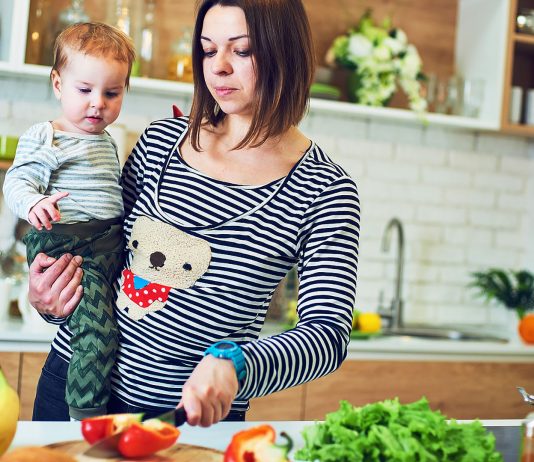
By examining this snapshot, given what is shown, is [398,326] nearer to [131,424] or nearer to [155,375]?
[155,375]

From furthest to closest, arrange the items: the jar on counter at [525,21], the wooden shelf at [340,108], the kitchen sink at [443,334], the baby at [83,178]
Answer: the jar on counter at [525,21] → the kitchen sink at [443,334] → the wooden shelf at [340,108] → the baby at [83,178]

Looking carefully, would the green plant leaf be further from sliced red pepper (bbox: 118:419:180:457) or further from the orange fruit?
sliced red pepper (bbox: 118:419:180:457)

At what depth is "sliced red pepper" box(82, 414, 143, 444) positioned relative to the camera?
3.84ft

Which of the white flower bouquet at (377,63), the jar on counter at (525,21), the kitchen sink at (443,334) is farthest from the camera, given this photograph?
the jar on counter at (525,21)

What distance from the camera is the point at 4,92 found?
323cm

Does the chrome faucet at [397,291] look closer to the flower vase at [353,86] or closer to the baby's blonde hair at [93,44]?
the flower vase at [353,86]

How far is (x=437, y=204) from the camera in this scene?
3.87 meters

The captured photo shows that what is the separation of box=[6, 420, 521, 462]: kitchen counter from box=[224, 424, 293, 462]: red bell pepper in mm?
197

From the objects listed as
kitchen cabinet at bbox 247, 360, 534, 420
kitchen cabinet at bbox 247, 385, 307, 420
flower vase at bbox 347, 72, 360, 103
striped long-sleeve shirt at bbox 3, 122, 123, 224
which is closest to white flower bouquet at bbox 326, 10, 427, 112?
flower vase at bbox 347, 72, 360, 103

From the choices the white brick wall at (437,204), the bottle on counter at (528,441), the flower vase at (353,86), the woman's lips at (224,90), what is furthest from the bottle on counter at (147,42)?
the bottle on counter at (528,441)

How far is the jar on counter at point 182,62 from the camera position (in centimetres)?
327

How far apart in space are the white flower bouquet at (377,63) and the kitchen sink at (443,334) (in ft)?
3.06

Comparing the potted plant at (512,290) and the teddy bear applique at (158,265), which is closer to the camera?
the teddy bear applique at (158,265)

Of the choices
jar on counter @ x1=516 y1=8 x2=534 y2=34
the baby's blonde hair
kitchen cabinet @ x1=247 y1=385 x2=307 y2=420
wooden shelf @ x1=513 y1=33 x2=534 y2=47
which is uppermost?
jar on counter @ x1=516 y1=8 x2=534 y2=34
